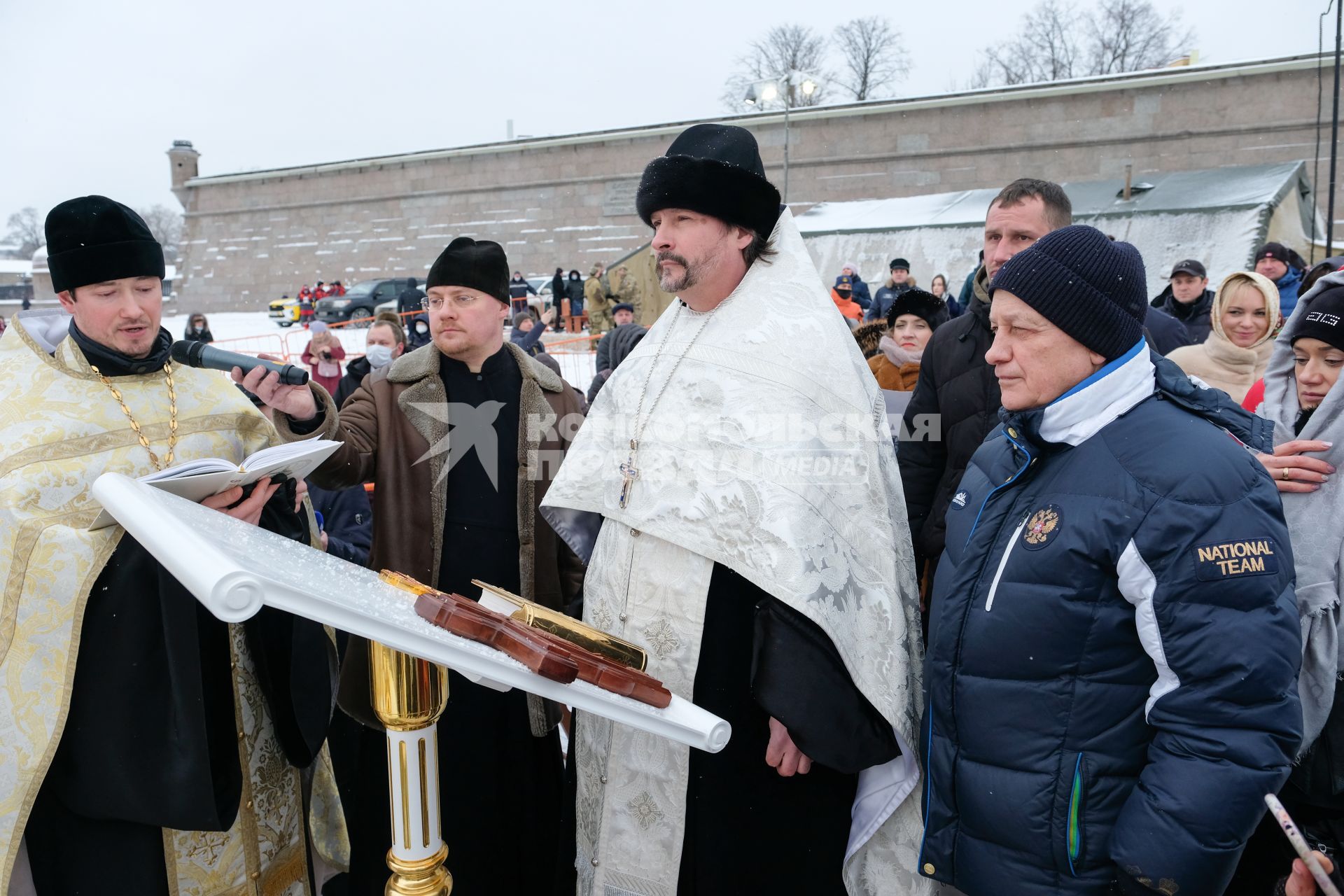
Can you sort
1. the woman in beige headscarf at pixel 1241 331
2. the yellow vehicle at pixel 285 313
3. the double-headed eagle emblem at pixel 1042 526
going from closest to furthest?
1. the double-headed eagle emblem at pixel 1042 526
2. the woman in beige headscarf at pixel 1241 331
3. the yellow vehicle at pixel 285 313

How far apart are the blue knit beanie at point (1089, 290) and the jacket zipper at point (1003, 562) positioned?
0.37 meters

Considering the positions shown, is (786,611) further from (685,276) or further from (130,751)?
(130,751)

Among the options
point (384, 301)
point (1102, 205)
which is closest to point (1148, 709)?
point (1102, 205)

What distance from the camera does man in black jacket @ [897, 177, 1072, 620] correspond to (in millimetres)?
2885

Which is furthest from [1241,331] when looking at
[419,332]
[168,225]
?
[168,225]

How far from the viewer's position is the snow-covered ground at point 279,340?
14.8 metres

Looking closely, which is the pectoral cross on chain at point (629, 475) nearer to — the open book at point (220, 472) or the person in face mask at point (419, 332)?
the open book at point (220, 472)

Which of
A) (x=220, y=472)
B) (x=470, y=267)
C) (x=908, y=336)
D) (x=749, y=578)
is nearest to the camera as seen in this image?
(x=220, y=472)

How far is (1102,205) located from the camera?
577 inches

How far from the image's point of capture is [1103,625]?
1.62 m

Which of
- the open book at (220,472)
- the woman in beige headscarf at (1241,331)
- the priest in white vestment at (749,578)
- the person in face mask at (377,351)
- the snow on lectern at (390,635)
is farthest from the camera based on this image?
the person in face mask at (377,351)

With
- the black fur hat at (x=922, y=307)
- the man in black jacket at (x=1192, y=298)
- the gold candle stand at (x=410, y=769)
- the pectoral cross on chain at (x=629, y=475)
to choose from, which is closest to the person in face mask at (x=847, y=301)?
the man in black jacket at (x=1192, y=298)

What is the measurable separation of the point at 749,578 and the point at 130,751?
1.51 meters

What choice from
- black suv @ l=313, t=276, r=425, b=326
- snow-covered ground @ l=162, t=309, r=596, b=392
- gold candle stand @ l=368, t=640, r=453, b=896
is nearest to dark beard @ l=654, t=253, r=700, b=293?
gold candle stand @ l=368, t=640, r=453, b=896
